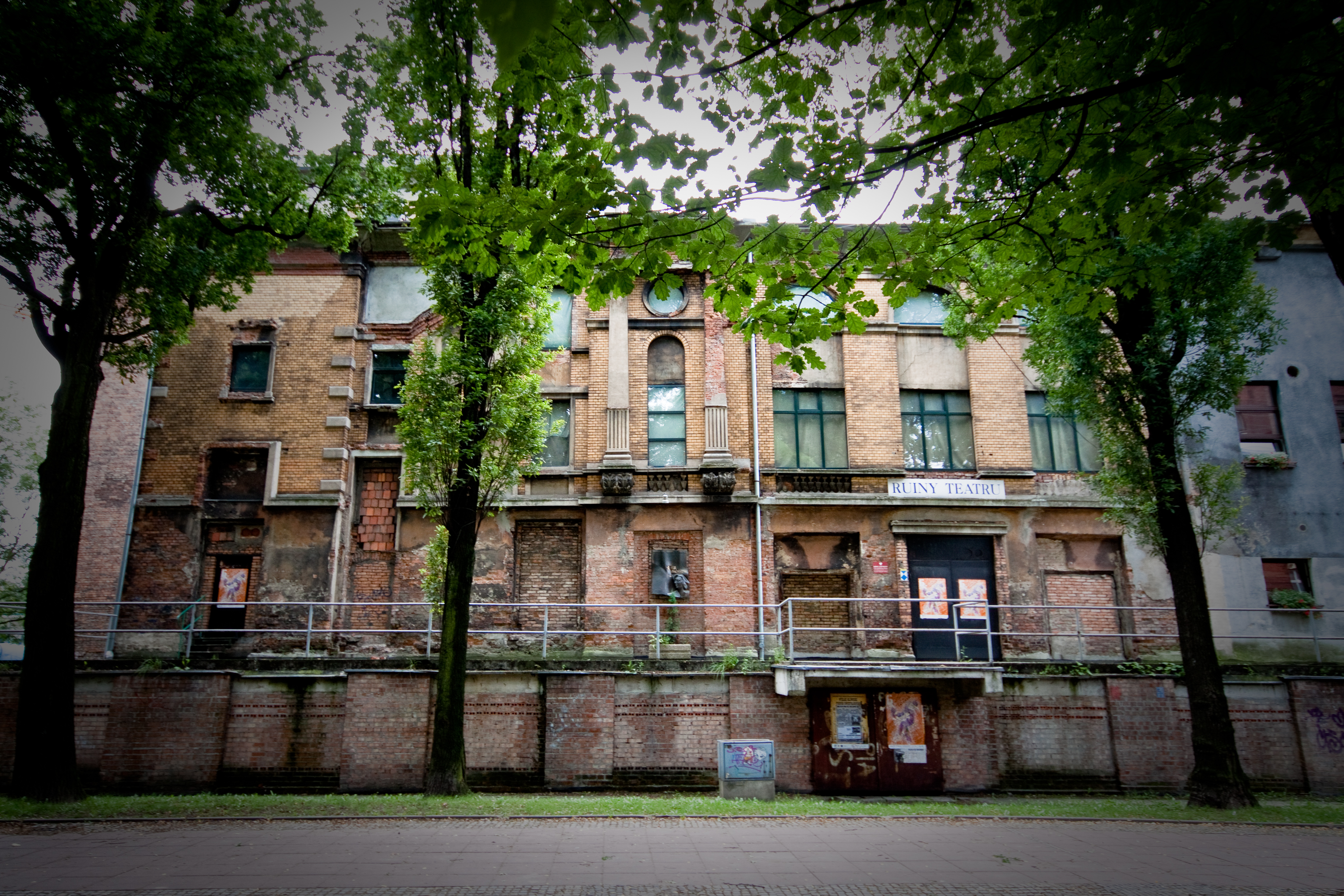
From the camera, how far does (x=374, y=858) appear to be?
24.9ft

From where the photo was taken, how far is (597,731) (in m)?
13.7

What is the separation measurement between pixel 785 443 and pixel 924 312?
487 cm

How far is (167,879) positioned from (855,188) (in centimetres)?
789

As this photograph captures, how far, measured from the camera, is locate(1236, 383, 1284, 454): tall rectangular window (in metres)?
18.4

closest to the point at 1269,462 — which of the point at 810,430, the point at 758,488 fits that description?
the point at 810,430

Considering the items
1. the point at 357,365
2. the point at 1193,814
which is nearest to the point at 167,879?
the point at 1193,814

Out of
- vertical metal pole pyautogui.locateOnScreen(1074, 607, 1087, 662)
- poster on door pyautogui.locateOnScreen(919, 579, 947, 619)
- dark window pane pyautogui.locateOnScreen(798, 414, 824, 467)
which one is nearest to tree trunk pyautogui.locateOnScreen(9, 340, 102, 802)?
dark window pane pyautogui.locateOnScreen(798, 414, 824, 467)

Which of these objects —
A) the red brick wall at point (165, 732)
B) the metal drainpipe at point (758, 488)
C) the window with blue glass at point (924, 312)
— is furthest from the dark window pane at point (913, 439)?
the red brick wall at point (165, 732)

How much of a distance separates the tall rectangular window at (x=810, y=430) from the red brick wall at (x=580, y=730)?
701 centimetres

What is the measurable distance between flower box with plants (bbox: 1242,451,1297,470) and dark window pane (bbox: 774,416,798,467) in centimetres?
1014

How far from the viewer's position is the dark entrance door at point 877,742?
14461 mm

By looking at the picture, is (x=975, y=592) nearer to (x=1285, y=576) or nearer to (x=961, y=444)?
(x=961, y=444)

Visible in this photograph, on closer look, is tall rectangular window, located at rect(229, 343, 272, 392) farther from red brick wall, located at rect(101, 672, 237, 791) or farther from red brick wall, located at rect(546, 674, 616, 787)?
red brick wall, located at rect(546, 674, 616, 787)

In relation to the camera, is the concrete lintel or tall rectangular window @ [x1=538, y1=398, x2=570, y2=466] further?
tall rectangular window @ [x1=538, y1=398, x2=570, y2=466]
